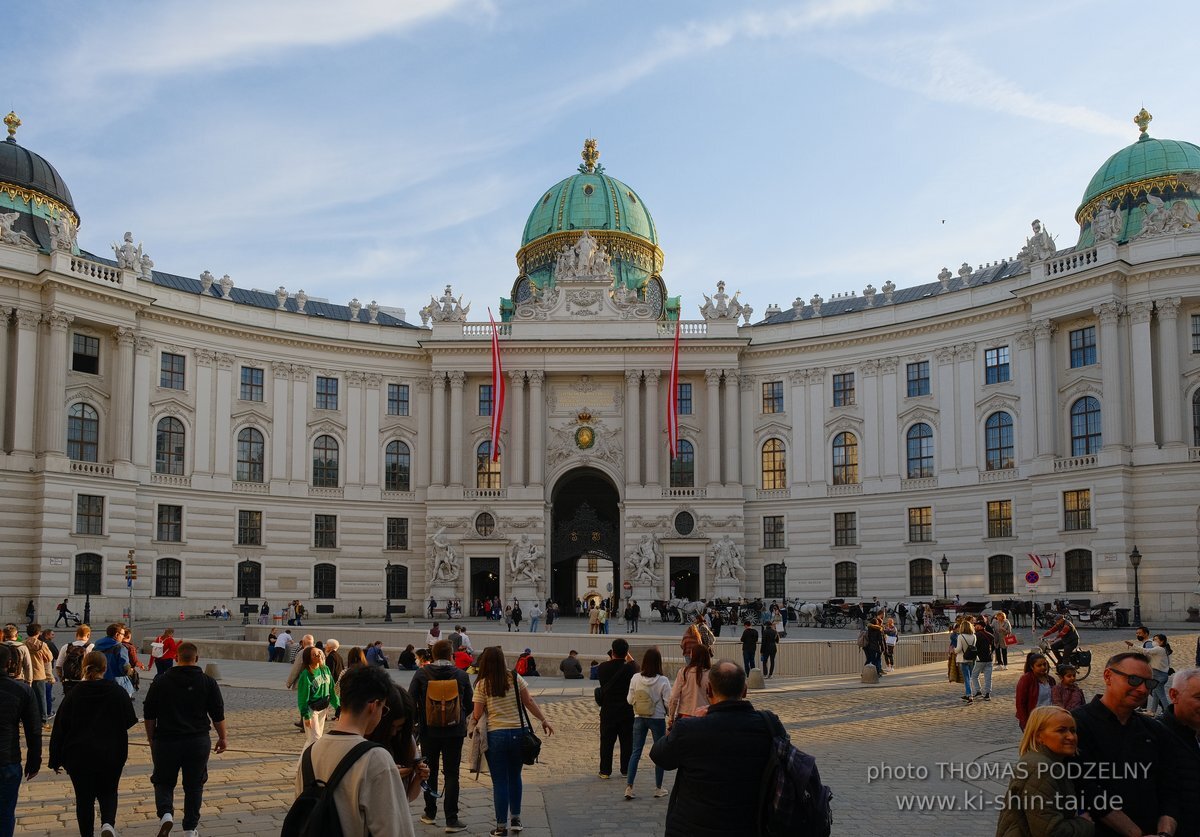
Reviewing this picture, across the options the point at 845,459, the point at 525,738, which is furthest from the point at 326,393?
the point at 525,738

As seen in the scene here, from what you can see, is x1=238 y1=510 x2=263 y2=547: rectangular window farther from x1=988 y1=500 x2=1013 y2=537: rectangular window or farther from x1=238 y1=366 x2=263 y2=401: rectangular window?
x1=988 y1=500 x2=1013 y2=537: rectangular window

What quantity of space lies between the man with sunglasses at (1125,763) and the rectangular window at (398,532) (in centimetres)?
5868

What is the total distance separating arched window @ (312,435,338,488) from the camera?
62.7 m

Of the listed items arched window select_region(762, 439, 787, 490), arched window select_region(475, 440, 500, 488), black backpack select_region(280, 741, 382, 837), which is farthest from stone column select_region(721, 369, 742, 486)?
black backpack select_region(280, 741, 382, 837)

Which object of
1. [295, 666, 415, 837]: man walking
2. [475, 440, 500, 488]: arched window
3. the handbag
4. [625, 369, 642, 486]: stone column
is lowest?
the handbag

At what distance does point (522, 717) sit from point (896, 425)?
169 ft

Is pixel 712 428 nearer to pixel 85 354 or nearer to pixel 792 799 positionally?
pixel 85 354

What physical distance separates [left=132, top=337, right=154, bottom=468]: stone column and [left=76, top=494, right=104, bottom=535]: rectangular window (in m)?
3.56

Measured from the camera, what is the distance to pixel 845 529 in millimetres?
61344

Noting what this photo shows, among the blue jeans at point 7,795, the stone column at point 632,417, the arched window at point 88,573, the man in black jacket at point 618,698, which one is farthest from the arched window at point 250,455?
the blue jeans at point 7,795

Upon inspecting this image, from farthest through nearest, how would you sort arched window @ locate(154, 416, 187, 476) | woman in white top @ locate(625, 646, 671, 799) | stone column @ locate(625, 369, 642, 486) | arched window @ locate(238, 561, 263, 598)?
stone column @ locate(625, 369, 642, 486) → arched window @ locate(238, 561, 263, 598) → arched window @ locate(154, 416, 187, 476) → woman in white top @ locate(625, 646, 671, 799)

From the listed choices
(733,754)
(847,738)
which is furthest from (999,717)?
(733,754)

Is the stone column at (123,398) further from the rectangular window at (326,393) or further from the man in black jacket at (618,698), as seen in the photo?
the man in black jacket at (618,698)

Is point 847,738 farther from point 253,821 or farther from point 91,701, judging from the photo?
point 91,701
